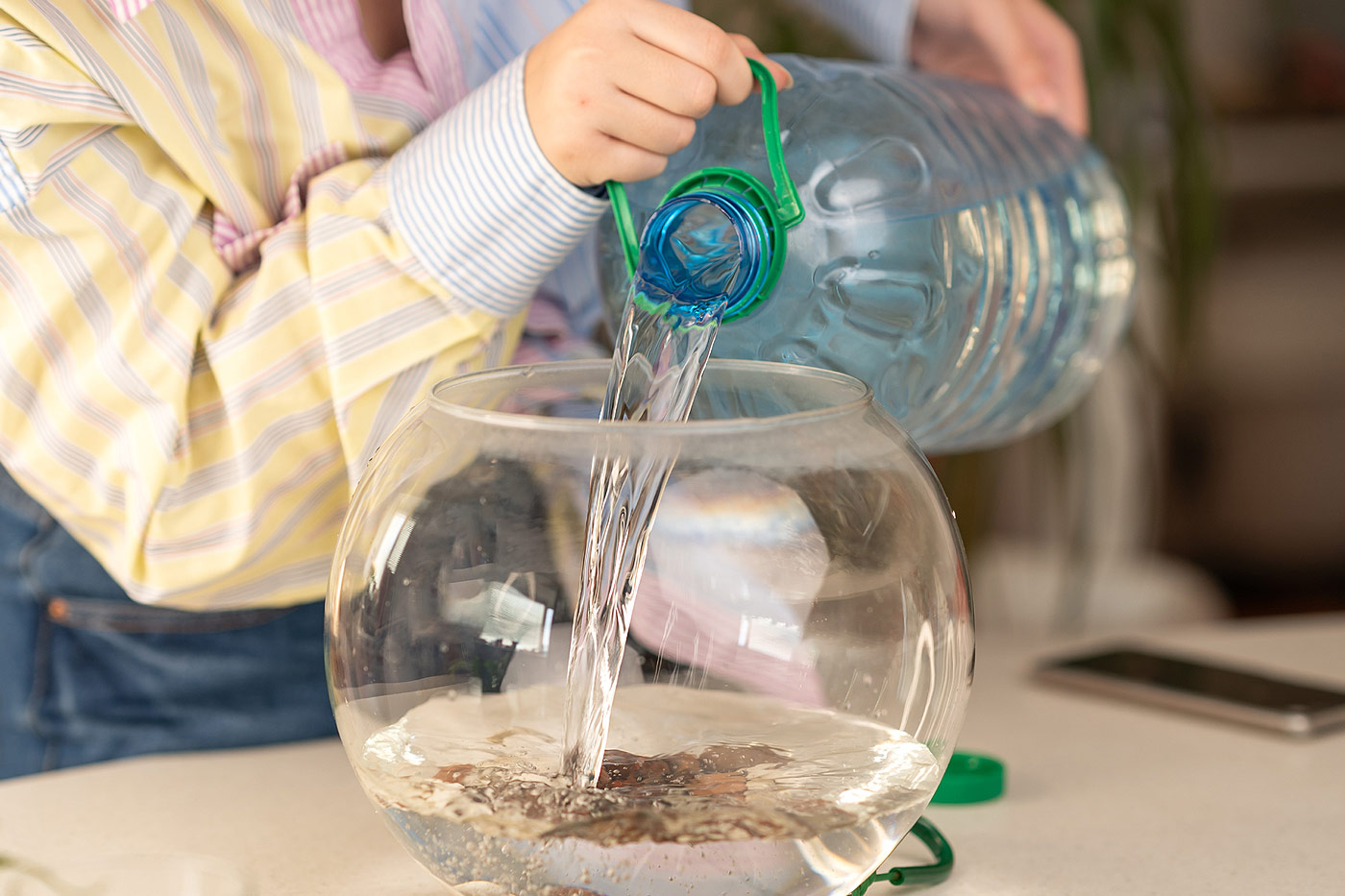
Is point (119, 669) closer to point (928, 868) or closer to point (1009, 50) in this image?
point (928, 868)

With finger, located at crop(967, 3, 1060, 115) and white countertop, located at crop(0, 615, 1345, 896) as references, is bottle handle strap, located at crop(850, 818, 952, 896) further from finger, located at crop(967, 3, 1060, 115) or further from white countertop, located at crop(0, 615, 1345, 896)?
finger, located at crop(967, 3, 1060, 115)

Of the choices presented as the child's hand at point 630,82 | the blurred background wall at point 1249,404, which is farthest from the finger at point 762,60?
the blurred background wall at point 1249,404

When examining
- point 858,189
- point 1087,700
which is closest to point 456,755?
point 858,189

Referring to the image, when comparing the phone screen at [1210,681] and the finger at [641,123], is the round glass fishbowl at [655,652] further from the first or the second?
the phone screen at [1210,681]

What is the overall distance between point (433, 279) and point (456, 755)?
30 centimetres

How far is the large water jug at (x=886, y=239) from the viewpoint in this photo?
51 centimetres

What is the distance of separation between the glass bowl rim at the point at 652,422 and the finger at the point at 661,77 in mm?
122

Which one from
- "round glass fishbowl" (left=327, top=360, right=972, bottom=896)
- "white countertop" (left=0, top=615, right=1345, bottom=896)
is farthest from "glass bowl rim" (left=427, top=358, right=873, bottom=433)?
"white countertop" (left=0, top=615, right=1345, bottom=896)

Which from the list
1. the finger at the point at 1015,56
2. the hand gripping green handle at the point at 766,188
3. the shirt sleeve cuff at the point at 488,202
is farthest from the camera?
the finger at the point at 1015,56

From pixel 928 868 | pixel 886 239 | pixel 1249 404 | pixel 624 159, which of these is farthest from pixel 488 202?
pixel 1249 404

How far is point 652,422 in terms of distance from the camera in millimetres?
445

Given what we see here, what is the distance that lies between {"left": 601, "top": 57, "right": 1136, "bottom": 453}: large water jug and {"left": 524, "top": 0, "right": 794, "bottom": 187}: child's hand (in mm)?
18

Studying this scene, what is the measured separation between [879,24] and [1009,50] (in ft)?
0.40

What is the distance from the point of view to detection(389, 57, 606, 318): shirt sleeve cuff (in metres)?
0.61
